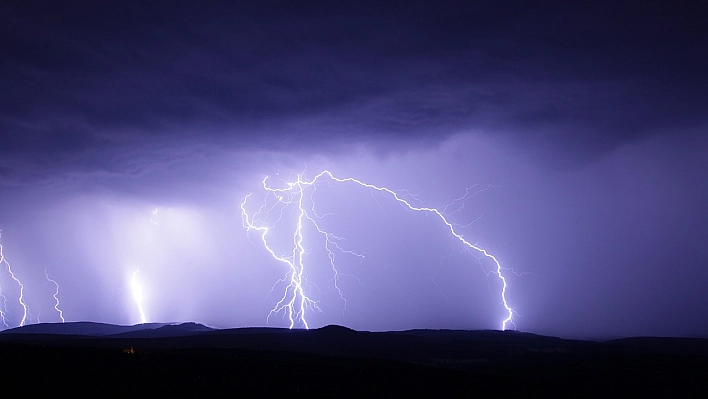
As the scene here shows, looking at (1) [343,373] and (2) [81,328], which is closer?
(1) [343,373]

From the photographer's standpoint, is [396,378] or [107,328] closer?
[396,378]

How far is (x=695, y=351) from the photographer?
2828cm

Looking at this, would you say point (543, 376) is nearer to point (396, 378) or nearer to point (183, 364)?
point (396, 378)

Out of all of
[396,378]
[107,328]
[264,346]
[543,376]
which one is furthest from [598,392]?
[107,328]

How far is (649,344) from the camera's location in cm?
3244

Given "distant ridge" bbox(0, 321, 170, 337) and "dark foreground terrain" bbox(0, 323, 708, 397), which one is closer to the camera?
"dark foreground terrain" bbox(0, 323, 708, 397)

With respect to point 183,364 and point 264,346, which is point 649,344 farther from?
point 183,364

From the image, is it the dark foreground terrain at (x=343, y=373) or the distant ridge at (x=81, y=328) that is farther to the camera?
the distant ridge at (x=81, y=328)

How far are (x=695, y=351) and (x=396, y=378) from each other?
21.3 m

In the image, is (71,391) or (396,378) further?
(396,378)

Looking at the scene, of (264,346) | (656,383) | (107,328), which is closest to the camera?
(656,383)

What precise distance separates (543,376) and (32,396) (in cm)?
1452

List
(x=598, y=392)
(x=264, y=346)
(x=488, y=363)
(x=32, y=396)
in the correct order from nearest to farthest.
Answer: (x=32, y=396) < (x=598, y=392) < (x=488, y=363) < (x=264, y=346)

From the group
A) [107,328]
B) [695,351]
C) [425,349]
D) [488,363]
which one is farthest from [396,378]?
[107,328]
